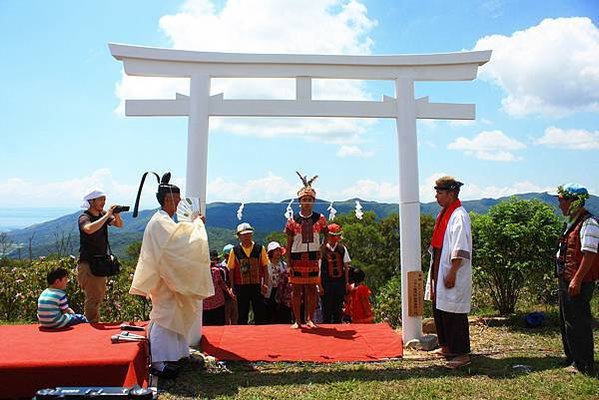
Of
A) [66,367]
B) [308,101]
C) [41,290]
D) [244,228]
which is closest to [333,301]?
[244,228]

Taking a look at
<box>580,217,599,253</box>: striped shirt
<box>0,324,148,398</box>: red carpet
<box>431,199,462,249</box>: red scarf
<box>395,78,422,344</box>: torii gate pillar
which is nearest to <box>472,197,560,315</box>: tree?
<box>395,78,422,344</box>: torii gate pillar

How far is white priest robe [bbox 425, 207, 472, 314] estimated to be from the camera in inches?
178

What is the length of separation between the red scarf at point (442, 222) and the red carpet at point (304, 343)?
1.07 metres

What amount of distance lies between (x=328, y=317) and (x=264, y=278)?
3.07 ft

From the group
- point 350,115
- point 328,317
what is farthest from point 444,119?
point 328,317

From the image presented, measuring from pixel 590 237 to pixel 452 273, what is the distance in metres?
1.10

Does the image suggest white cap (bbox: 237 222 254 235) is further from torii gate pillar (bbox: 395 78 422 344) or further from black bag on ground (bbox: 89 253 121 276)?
torii gate pillar (bbox: 395 78 422 344)

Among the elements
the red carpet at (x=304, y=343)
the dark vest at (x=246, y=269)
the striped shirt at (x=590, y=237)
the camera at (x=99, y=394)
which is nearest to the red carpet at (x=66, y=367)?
the camera at (x=99, y=394)

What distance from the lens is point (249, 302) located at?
21.2ft

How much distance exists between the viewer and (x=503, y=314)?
6.71 metres

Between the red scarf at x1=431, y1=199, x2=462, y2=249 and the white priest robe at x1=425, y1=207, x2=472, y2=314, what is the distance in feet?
0.29

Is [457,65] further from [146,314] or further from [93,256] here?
[146,314]

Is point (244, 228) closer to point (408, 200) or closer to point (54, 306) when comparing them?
point (408, 200)

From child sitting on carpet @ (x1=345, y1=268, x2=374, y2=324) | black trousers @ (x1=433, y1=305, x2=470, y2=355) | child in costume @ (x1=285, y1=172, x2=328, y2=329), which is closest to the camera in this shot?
black trousers @ (x1=433, y1=305, x2=470, y2=355)
